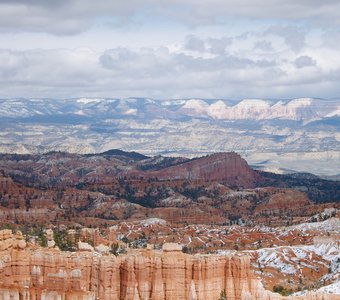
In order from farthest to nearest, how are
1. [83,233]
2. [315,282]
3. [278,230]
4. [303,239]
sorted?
[278,230] < [303,239] < [83,233] < [315,282]

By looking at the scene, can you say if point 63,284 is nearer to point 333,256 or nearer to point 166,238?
point 333,256

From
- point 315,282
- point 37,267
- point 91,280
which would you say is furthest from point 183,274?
point 315,282

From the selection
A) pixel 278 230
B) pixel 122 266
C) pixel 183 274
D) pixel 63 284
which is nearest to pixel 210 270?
pixel 183 274

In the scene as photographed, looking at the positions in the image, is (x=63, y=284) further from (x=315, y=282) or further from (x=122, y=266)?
(x=315, y=282)

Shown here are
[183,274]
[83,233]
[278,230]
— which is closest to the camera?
[183,274]

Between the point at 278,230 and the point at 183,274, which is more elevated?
the point at 183,274

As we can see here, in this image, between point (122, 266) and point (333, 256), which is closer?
point (122, 266)
